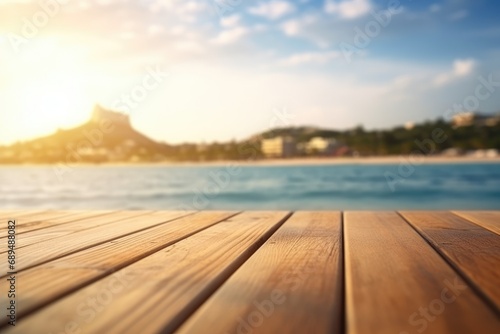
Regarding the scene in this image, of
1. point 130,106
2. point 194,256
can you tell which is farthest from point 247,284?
point 130,106

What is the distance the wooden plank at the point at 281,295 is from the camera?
63cm

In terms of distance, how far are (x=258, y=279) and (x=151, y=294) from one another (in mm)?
213

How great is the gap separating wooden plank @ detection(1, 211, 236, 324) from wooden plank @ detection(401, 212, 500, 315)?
0.74 m

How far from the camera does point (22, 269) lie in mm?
1012

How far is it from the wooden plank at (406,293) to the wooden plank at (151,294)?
26 cm

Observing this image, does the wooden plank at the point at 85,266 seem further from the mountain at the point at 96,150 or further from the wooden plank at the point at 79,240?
the mountain at the point at 96,150

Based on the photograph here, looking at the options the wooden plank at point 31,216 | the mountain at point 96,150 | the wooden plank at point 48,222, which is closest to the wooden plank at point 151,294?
the wooden plank at point 48,222

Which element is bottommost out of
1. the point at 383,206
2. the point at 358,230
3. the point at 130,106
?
the point at 383,206

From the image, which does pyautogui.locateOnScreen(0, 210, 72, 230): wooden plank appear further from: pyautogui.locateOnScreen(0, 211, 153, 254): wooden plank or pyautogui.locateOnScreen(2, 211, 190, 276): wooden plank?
pyautogui.locateOnScreen(2, 211, 190, 276): wooden plank

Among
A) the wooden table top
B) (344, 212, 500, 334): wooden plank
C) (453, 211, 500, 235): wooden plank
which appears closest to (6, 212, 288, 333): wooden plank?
the wooden table top

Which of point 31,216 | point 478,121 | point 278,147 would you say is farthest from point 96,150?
point 31,216

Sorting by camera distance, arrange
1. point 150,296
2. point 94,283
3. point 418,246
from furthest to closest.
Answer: point 418,246, point 94,283, point 150,296

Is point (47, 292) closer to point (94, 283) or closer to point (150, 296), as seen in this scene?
point (94, 283)

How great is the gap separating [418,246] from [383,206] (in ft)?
43.6
